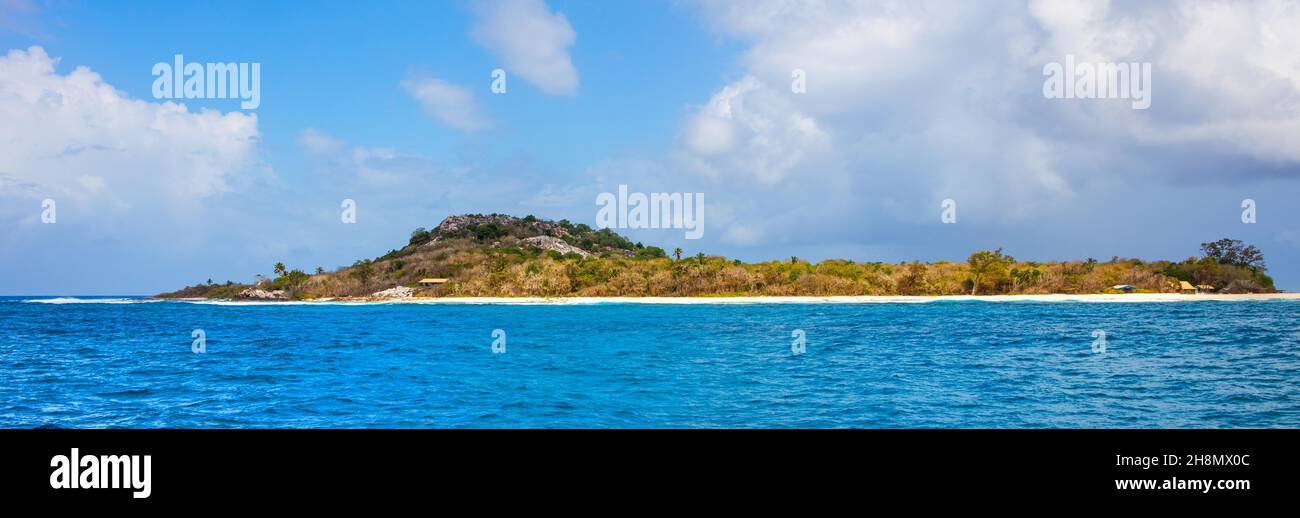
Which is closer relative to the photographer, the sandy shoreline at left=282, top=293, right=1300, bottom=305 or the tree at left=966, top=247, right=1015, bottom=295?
the sandy shoreline at left=282, top=293, right=1300, bottom=305

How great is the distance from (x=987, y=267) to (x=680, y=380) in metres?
89.4

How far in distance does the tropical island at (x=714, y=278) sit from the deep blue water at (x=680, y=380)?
60.0m

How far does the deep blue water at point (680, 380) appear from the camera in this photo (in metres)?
16.0

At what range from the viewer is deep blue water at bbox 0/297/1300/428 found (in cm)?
1597

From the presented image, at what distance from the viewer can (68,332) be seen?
159 feet
